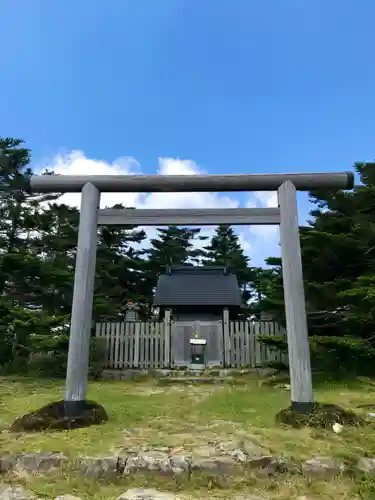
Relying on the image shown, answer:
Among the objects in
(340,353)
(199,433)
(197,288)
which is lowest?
(199,433)

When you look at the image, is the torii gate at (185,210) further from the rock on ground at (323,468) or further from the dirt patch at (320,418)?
the rock on ground at (323,468)

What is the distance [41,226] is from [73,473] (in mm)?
10351

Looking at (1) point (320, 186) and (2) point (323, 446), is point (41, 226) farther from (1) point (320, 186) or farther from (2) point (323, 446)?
(2) point (323, 446)

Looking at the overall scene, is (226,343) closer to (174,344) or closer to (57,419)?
(174,344)

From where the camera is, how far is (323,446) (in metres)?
3.43

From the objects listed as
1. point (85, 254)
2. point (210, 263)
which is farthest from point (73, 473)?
point (210, 263)

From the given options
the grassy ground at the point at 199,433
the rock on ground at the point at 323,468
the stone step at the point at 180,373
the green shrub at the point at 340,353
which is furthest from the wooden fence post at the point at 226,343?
the rock on ground at the point at 323,468

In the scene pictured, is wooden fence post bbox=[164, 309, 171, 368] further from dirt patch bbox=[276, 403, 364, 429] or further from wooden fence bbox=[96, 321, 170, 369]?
dirt patch bbox=[276, 403, 364, 429]

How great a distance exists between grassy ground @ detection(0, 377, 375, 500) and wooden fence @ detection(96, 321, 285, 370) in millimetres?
2540

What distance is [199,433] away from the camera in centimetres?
384

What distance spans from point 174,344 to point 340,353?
4.12 meters

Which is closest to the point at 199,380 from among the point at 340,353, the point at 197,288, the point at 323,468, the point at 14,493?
the point at 340,353

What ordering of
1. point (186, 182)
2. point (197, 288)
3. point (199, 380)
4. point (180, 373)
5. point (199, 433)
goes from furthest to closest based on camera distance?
point (197, 288), point (180, 373), point (199, 380), point (186, 182), point (199, 433)

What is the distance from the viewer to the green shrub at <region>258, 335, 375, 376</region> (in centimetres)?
683
